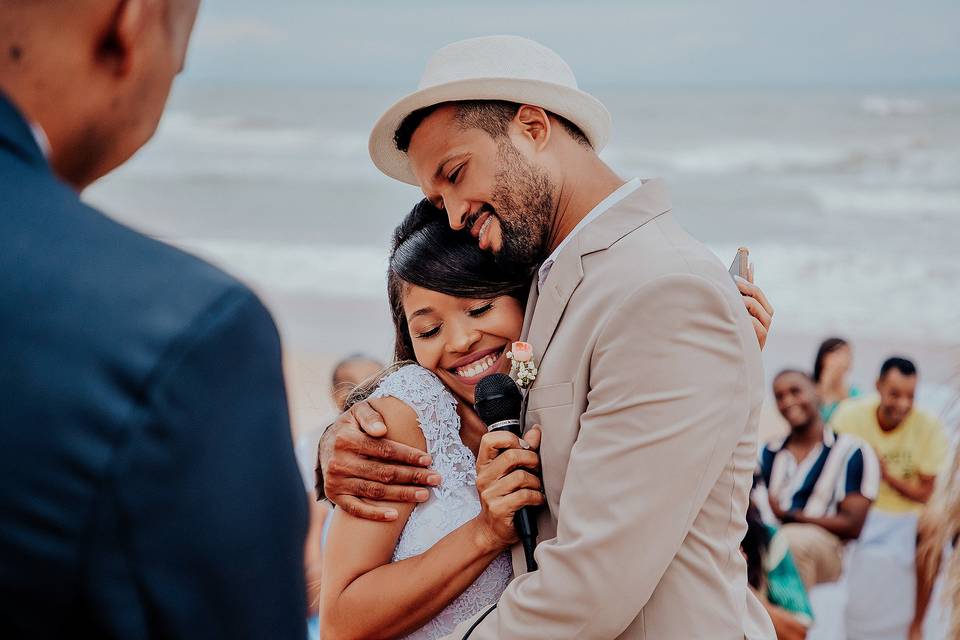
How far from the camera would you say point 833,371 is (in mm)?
7102

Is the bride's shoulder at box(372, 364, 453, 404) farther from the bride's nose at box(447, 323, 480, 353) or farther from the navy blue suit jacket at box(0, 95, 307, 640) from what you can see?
the navy blue suit jacket at box(0, 95, 307, 640)

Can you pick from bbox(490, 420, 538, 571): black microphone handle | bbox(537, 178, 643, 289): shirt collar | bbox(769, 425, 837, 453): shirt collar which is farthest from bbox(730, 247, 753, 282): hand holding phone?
bbox(769, 425, 837, 453): shirt collar

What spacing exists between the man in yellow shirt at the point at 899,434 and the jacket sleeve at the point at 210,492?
571 cm

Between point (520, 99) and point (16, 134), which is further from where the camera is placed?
point (520, 99)

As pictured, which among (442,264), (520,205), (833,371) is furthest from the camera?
(833,371)

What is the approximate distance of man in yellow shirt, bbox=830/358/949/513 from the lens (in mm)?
6055

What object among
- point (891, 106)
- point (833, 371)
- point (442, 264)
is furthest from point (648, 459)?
point (891, 106)

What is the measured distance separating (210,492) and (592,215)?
5.58 feet

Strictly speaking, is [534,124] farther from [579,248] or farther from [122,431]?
[122,431]

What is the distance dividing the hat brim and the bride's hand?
902 mm

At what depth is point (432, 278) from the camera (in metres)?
2.83

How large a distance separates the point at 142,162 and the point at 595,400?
93.7ft

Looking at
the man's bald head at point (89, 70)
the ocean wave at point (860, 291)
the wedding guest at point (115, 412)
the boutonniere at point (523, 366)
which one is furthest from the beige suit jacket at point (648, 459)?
the ocean wave at point (860, 291)

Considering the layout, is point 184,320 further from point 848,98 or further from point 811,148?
point 848,98
